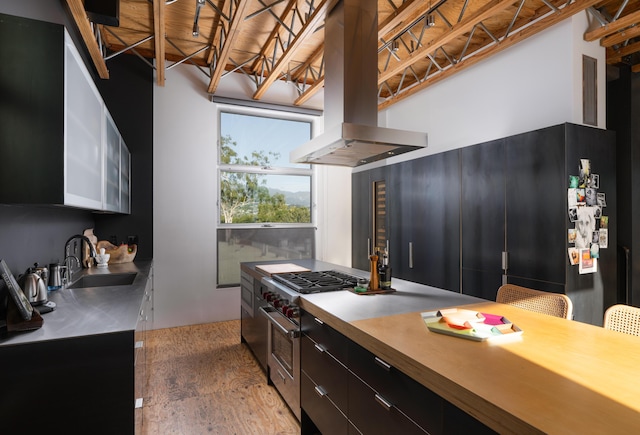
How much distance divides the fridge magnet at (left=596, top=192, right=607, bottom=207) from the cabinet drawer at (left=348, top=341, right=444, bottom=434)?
8.81 ft

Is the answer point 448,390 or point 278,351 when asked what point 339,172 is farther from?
point 448,390

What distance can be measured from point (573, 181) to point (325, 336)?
234 centimetres

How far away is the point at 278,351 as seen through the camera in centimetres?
262

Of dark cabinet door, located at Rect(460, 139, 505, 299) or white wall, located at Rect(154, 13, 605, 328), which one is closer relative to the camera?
dark cabinet door, located at Rect(460, 139, 505, 299)

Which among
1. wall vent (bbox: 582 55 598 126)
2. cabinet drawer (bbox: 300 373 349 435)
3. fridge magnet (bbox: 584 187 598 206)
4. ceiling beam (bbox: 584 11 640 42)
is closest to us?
cabinet drawer (bbox: 300 373 349 435)

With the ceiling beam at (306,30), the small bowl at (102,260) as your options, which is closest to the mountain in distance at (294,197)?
the ceiling beam at (306,30)

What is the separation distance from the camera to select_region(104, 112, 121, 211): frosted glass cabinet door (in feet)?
8.78

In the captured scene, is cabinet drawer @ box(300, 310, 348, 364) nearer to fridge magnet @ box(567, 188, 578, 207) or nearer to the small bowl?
fridge magnet @ box(567, 188, 578, 207)

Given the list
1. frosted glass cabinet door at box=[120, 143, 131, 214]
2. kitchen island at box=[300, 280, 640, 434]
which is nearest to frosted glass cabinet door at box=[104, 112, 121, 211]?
frosted glass cabinet door at box=[120, 143, 131, 214]

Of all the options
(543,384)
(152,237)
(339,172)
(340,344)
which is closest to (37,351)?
(340,344)

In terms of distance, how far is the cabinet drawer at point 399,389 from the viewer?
3.73 feet

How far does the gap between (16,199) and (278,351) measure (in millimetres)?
1823

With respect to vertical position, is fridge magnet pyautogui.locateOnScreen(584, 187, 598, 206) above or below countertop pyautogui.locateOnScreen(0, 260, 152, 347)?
above

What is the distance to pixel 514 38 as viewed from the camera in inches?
132
